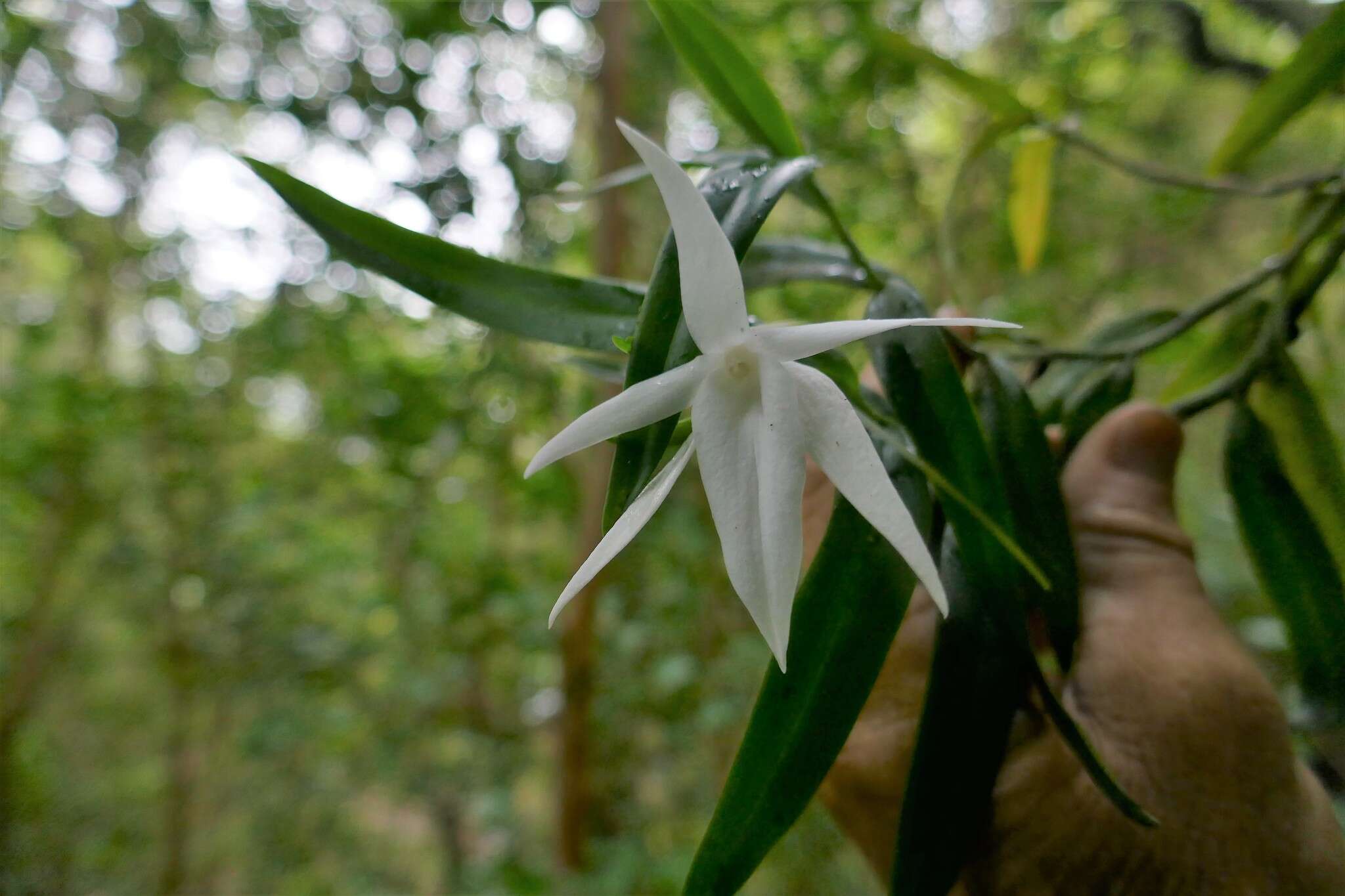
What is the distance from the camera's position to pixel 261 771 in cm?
144

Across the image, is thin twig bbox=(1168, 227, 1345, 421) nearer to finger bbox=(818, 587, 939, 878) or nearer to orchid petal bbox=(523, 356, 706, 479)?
finger bbox=(818, 587, 939, 878)

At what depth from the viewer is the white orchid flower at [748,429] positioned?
0.71ft

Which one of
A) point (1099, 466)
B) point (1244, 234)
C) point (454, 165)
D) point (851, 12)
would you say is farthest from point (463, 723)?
point (1244, 234)

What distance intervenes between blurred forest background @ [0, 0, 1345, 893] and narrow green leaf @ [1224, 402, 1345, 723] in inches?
26.0

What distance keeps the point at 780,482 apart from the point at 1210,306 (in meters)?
0.49

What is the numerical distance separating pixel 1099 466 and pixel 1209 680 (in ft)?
0.53

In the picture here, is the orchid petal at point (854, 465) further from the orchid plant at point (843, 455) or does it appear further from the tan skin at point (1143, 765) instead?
the tan skin at point (1143, 765)

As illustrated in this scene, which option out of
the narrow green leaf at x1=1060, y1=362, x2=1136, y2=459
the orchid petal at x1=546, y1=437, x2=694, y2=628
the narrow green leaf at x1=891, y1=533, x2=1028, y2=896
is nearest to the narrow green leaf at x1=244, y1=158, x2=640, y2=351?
the orchid petal at x1=546, y1=437, x2=694, y2=628

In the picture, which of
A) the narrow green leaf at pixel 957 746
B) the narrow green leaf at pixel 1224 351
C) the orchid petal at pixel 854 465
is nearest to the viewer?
the orchid petal at pixel 854 465

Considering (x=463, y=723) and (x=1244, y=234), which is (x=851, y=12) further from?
(x=463, y=723)

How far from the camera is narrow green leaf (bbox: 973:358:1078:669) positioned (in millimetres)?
350

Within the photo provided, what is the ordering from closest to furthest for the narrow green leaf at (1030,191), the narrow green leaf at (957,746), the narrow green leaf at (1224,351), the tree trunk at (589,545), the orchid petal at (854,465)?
the orchid petal at (854,465) → the narrow green leaf at (957,746) → the narrow green leaf at (1224,351) → the narrow green leaf at (1030,191) → the tree trunk at (589,545)

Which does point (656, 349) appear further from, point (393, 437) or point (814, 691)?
point (393, 437)

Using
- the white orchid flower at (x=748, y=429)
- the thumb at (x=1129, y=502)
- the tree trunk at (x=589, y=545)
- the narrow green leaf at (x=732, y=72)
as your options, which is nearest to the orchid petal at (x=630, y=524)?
the white orchid flower at (x=748, y=429)
